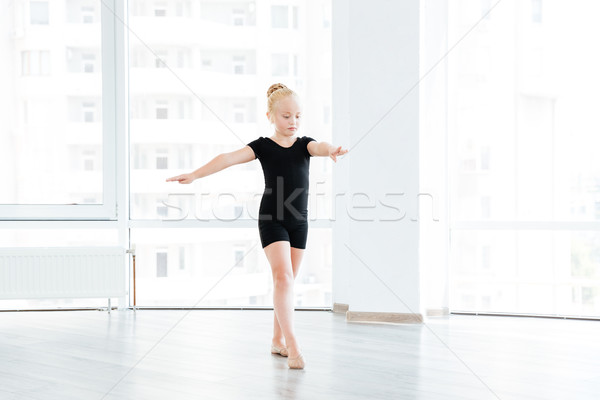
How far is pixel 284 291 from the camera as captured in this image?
272cm

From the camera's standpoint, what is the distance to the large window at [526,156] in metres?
4.04

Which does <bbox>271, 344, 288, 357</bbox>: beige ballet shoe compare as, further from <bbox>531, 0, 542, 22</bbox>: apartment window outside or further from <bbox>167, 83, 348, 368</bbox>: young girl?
<bbox>531, 0, 542, 22</bbox>: apartment window outside

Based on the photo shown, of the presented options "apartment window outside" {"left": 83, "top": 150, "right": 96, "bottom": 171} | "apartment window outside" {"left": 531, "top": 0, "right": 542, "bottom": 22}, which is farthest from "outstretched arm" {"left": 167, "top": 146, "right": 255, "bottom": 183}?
"apartment window outside" {"left": 531, "top": 0, "right": 542, "bottom": 22}

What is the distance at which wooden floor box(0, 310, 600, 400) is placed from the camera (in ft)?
7.77

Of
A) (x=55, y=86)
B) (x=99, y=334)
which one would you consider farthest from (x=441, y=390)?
(x=55, y=86)

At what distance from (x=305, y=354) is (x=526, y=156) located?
2.06m

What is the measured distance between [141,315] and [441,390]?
233cm

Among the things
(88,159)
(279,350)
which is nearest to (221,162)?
(279,350)

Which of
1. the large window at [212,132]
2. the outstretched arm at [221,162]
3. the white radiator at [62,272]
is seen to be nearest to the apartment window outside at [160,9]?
the large window at [212,132]

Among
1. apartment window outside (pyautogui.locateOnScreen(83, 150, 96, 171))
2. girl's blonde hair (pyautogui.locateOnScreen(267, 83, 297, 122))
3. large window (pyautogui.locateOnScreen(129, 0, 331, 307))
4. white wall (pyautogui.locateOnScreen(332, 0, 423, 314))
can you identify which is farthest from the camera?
apartment window outside (pyautogui.locateOnScreen(83, 150, 96, 171))

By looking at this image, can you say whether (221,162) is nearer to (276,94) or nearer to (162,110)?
(276,94)

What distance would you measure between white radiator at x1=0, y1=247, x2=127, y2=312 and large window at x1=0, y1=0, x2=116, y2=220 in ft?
1.16

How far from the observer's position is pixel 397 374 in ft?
8.52

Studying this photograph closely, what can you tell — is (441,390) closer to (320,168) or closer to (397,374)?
(397,374)
